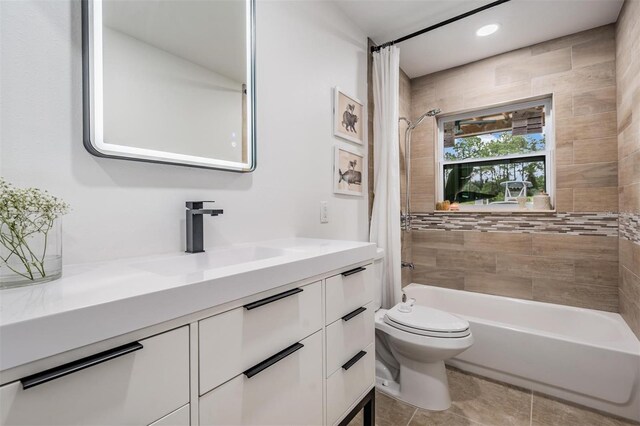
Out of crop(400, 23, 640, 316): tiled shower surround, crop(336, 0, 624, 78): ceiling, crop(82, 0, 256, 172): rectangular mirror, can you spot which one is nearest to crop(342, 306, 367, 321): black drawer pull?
crop(82, 0, 256, 172): rectangular mirror

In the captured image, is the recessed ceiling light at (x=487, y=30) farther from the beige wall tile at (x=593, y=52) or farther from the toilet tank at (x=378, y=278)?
the toilet tank at (x=378, y=278)

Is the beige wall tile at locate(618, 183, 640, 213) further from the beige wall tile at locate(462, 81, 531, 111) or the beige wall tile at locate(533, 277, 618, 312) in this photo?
the beige wall tile at locate(462, 81, 531, 111)

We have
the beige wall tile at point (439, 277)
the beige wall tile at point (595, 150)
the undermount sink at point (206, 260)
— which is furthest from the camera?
the beige wall tile at point (439, 277)

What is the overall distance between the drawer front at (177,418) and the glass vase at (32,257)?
0.43 m

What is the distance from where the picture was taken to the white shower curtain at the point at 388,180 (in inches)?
87.6

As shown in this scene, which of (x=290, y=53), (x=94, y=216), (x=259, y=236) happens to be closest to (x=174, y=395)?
(x=94, y=216)

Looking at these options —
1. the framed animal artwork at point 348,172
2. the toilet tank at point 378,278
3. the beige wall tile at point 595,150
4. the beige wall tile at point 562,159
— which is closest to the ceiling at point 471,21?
the beige wall tile at point 562,159

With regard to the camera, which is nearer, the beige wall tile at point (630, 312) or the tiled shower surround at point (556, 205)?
the beige wall tile at point (630, 312)

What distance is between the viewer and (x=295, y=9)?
1.72 metres

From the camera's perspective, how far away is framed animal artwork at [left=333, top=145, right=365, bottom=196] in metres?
2.01

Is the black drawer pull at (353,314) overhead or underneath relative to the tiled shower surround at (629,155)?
underneath

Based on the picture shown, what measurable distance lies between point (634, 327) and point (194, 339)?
8.28 ft

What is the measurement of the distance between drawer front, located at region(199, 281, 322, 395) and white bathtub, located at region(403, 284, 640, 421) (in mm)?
1573

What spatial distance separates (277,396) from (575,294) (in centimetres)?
255
